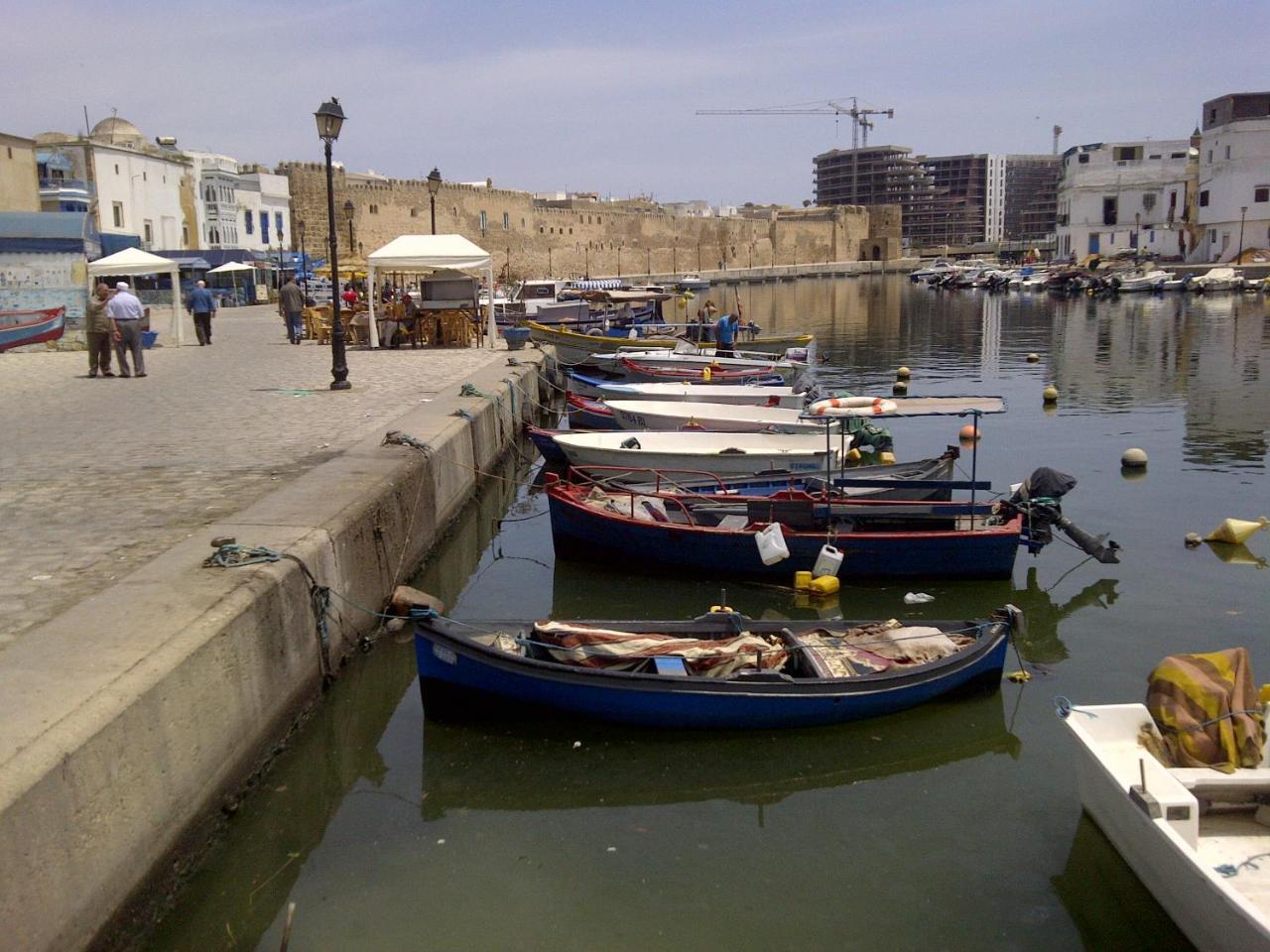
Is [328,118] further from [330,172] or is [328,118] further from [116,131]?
[116,131]

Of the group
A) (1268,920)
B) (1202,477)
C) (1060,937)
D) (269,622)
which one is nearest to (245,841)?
(269,622)

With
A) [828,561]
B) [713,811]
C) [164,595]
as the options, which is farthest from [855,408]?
[164,595]

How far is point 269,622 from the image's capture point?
6098 millimetres

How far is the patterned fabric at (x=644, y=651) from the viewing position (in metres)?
6.73

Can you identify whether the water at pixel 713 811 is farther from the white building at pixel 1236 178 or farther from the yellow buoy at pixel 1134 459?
the white building at pixel 1236 178

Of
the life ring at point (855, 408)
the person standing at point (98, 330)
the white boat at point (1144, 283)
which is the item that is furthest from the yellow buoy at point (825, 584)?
the white boat at point (1144, 283)

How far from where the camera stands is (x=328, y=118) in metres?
14.0

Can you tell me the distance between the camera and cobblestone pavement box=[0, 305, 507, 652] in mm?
6902

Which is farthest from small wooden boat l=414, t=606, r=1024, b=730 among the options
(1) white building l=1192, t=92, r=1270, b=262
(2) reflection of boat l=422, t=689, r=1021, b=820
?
(1) white building l=1192, t=92, r=1270, b=262

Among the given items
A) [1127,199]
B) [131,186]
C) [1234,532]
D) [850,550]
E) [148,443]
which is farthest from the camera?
[1127,199]

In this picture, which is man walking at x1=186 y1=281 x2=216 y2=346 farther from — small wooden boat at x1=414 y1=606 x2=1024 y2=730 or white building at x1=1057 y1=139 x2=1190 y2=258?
white building at x1=1057 y1=139 x2=1190 y2=258

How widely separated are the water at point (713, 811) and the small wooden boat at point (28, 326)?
14.7m

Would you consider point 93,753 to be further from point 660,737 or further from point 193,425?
point 193,425

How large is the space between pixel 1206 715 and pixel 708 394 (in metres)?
12.9
